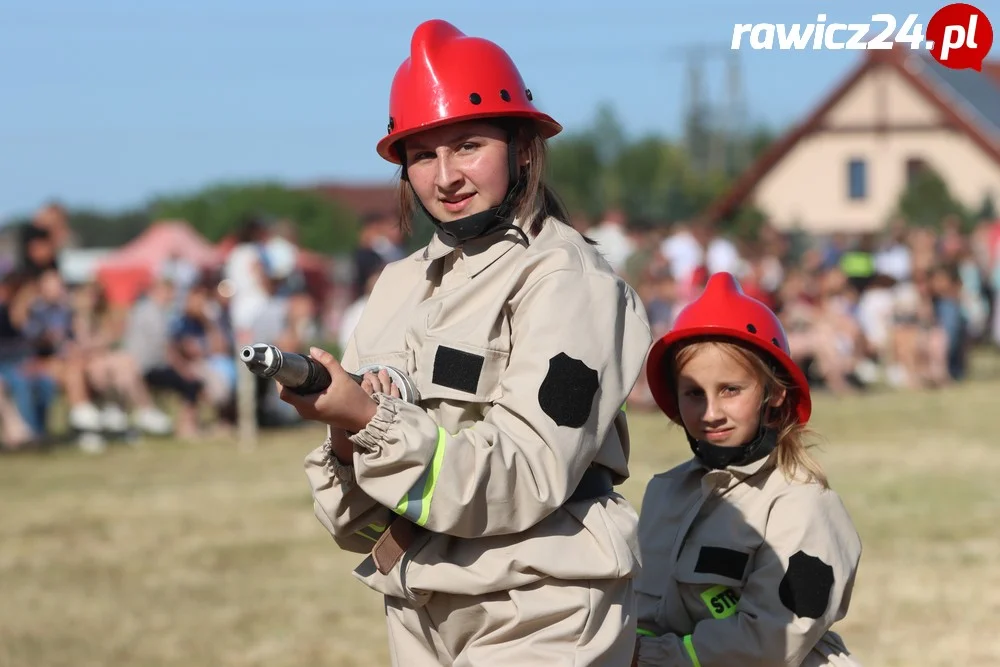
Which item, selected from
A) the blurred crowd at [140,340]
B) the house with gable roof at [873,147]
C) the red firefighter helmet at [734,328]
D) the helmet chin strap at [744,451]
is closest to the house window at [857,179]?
the house with gable roof at [873,147]

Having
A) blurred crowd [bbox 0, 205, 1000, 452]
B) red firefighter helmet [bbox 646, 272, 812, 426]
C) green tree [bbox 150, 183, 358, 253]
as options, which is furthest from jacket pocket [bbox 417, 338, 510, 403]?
green tree [bbox 150, 183, 358, 253]

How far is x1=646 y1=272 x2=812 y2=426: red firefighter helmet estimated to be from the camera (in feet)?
12.4

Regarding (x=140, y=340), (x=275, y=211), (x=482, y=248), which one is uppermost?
(x=482, y=248)

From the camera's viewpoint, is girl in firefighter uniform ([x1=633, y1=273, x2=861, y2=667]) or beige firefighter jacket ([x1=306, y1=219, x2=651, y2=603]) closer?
beige firefighter jacket ([x1=306, y1=219, x2=651, y2=603])

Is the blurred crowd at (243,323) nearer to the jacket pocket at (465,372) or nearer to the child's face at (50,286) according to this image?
the child's face at (50,286)

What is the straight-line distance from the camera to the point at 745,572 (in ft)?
12.0

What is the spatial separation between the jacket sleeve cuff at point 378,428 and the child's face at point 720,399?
1.28 m

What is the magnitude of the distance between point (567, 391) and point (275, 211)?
177 ft

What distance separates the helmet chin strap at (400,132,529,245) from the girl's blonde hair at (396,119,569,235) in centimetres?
2

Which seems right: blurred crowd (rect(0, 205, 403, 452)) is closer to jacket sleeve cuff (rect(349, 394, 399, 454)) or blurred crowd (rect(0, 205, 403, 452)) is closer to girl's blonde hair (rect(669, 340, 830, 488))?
girl's blonde hair (rect(669, 340, 830, 488))

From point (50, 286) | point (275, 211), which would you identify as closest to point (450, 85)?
point (50, 286)

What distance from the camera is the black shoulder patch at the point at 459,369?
2.93 metres

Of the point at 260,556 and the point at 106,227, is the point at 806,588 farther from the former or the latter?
the point at 106,227

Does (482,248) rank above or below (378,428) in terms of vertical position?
above
